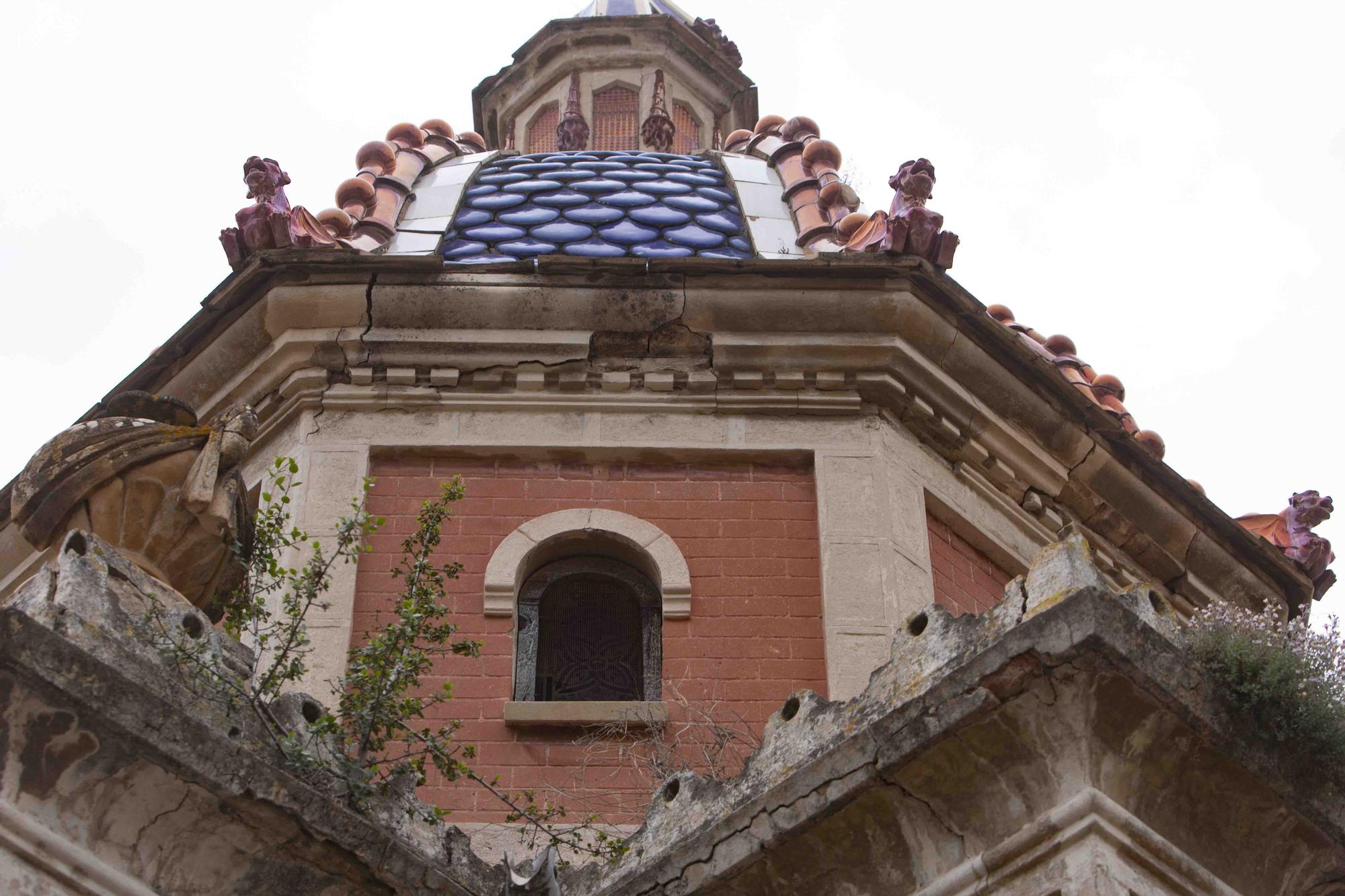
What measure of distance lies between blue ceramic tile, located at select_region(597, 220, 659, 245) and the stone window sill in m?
4.66

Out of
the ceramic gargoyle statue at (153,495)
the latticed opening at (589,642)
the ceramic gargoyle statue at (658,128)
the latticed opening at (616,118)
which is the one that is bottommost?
the ceramic gargoyle statue at (153,495)

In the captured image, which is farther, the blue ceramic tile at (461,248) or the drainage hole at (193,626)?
the blue ceramic tile at (461,248)

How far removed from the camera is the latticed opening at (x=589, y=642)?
37.6ft

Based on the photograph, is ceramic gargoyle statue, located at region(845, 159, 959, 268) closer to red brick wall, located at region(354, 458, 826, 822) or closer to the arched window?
red brick wall, located at region(354, 458, 826, 822)

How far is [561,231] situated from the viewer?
15.1m

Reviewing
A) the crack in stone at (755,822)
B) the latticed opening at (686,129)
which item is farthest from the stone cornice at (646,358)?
the latticed opening at (686,129)

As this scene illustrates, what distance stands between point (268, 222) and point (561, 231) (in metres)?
2.30

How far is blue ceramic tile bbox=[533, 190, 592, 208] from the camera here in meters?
15.8

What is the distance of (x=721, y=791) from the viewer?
803cm

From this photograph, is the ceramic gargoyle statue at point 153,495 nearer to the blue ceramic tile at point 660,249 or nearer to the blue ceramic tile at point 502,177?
the blue ceramic tile at point 660,249

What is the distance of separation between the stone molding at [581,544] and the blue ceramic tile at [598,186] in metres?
4.58

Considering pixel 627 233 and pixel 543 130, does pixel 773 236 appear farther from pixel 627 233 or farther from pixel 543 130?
pixel 543 130

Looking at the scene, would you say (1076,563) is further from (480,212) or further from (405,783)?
(480,212)

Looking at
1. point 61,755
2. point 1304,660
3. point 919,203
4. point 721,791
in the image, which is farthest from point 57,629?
point 919,203
